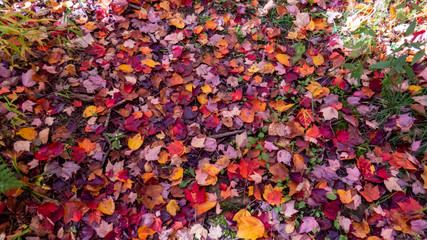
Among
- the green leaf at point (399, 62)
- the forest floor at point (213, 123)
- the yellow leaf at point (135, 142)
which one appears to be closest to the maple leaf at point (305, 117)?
the forest floor at point (213, 123)

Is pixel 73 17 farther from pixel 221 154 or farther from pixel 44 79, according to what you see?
pixel 221 154

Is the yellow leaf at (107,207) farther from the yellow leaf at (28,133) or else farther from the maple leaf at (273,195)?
the maple leaf at (273,195)

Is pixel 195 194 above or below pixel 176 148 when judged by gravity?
below

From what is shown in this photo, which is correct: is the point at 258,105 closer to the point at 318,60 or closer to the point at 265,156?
the point at 265,156

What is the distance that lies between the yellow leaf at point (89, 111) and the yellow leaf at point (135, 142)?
0.47 m

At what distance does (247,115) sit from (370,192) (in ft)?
3.67

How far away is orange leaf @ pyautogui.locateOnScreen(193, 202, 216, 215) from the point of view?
183 centimetres

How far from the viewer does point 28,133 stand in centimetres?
205

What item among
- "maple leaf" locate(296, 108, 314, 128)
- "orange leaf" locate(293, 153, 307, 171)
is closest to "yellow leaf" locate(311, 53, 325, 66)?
"maple leaf" locate(296, 108, 314, 128)

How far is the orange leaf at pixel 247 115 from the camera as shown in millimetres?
2163

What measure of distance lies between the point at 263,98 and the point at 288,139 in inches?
18.1

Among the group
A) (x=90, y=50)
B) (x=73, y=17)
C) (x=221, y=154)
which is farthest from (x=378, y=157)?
(x=73, y=17)

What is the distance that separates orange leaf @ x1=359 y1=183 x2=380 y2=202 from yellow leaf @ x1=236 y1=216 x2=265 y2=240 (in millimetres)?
833

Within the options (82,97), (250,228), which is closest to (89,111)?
(82,97)
